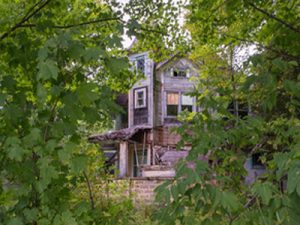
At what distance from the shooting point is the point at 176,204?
192 cm

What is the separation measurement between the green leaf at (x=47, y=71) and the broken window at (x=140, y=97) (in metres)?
18.6

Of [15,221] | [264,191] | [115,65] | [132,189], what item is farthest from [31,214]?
[132,189]

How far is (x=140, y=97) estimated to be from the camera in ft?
67.2

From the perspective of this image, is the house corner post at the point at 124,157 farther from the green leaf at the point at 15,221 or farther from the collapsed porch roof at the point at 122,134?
the green leaf at the point at 15,221

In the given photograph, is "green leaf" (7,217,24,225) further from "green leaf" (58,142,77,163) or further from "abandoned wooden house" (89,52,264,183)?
"abandoned wooden house" (89,52,264,183)

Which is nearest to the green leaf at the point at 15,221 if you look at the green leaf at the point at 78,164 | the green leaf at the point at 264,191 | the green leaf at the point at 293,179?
the green leaf at the point at 78,164

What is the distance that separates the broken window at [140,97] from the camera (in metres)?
20.2

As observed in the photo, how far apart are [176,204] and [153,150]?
683 inches

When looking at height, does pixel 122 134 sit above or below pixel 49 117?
above

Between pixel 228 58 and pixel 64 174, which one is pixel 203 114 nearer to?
pixel 64 174

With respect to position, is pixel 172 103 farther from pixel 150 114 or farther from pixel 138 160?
pixel 138 160

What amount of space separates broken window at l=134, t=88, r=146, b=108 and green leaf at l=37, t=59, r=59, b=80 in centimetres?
1863

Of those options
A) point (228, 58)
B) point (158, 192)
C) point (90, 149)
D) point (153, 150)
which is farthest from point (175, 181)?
point (153, 150)

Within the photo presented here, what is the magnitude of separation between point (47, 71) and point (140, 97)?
1903cm
